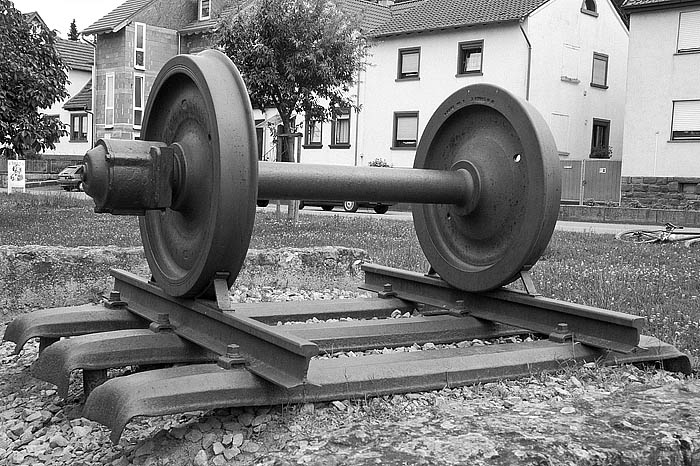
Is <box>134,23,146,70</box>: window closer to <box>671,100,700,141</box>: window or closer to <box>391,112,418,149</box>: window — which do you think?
<box>391,112,418,149</box>: window

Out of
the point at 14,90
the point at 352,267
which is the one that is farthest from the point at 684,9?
the point at 352,267

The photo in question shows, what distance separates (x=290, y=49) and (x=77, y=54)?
42.3m

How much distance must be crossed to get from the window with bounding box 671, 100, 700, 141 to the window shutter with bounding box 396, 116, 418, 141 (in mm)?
10360

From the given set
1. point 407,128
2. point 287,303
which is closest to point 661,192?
point 407,128

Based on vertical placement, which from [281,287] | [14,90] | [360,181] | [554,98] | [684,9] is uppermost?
[684,9]

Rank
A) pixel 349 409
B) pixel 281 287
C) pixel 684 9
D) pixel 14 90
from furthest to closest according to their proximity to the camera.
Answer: pixel 684 9 → pixel 14 90 → pixel 281 287 → pixel 349 409

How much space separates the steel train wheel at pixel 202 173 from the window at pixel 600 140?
29337 millimetres

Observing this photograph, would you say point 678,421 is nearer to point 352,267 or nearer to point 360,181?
point 360,181

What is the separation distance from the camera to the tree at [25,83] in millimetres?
13172

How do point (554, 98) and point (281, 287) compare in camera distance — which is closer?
point (281, 287)

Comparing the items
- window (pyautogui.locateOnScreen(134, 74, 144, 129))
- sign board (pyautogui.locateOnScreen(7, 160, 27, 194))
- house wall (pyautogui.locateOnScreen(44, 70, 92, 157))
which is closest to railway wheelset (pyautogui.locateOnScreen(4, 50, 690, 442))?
sign board (pyautogui.locateOnScreen(7, 160, 27, 194))

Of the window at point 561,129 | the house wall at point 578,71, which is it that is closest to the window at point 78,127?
the house wall at point 578,71

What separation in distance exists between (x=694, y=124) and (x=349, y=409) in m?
23.9

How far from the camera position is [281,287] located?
22.5 ft
